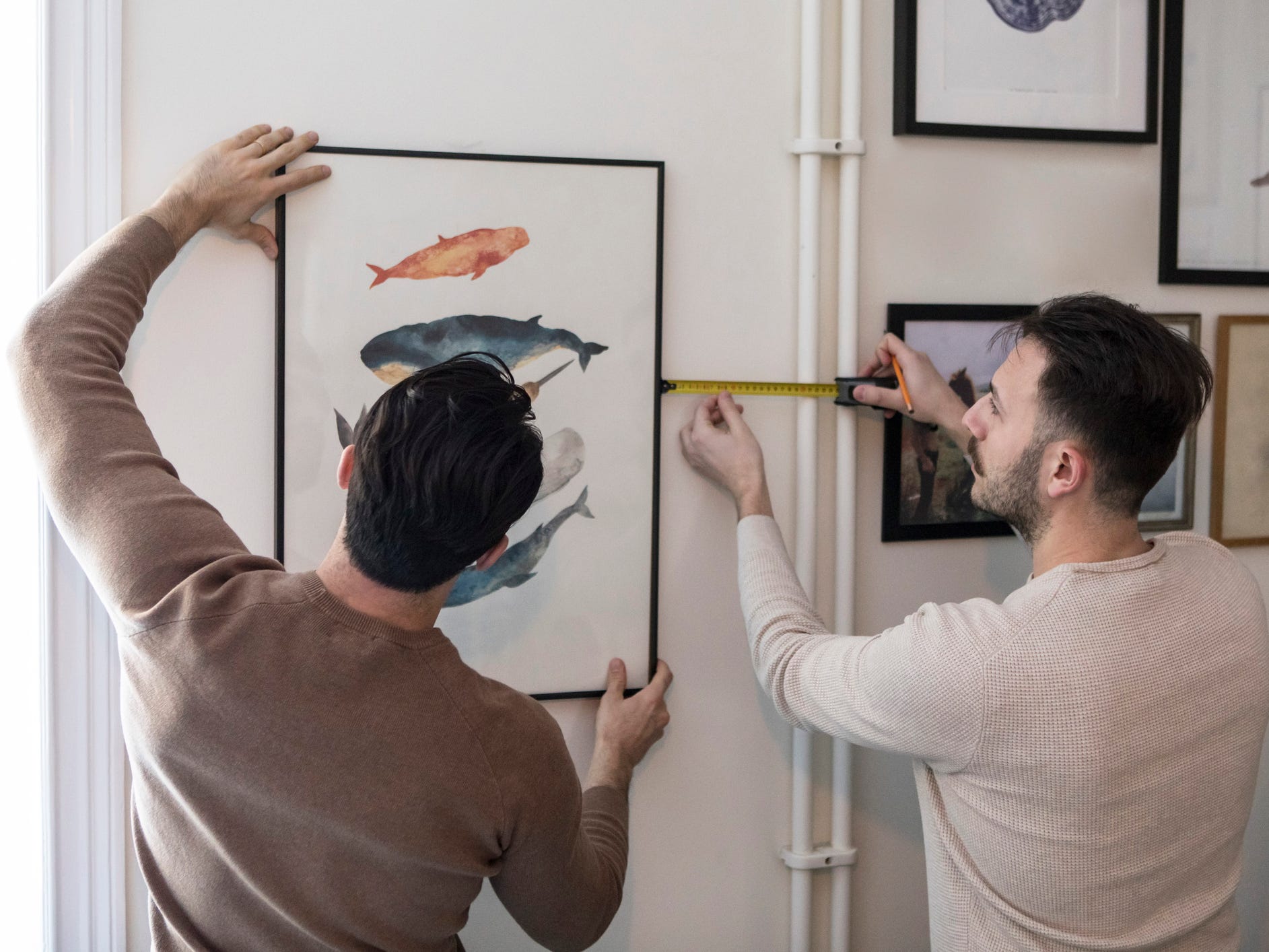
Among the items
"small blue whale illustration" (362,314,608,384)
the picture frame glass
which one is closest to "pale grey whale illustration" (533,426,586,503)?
"small blue whale illustration" (362,314,608,384)

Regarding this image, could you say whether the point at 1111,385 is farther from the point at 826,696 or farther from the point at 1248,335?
the point at 1248,335

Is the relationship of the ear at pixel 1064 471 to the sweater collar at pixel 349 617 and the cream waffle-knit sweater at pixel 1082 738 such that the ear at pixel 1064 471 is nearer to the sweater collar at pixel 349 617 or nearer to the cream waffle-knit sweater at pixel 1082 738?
the cream waffle-knit sweater at pixel 1082 738

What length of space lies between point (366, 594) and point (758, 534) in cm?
69

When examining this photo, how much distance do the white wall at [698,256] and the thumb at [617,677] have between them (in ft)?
0.22

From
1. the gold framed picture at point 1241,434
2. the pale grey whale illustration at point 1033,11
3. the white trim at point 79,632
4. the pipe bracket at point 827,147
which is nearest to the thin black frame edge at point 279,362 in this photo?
the white trim at point 79,632

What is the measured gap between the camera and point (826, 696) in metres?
1.39

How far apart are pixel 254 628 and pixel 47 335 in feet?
1.57

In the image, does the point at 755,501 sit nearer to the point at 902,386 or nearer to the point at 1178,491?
the point at 902,386

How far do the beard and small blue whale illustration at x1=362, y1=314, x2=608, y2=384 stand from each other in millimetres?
635

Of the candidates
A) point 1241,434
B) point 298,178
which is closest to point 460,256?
point 298,178

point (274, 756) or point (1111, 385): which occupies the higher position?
point (1111, 385)

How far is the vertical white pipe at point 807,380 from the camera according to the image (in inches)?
66.4

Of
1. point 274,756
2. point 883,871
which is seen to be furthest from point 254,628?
point 883,871

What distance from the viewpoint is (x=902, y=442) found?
70.7 inches
